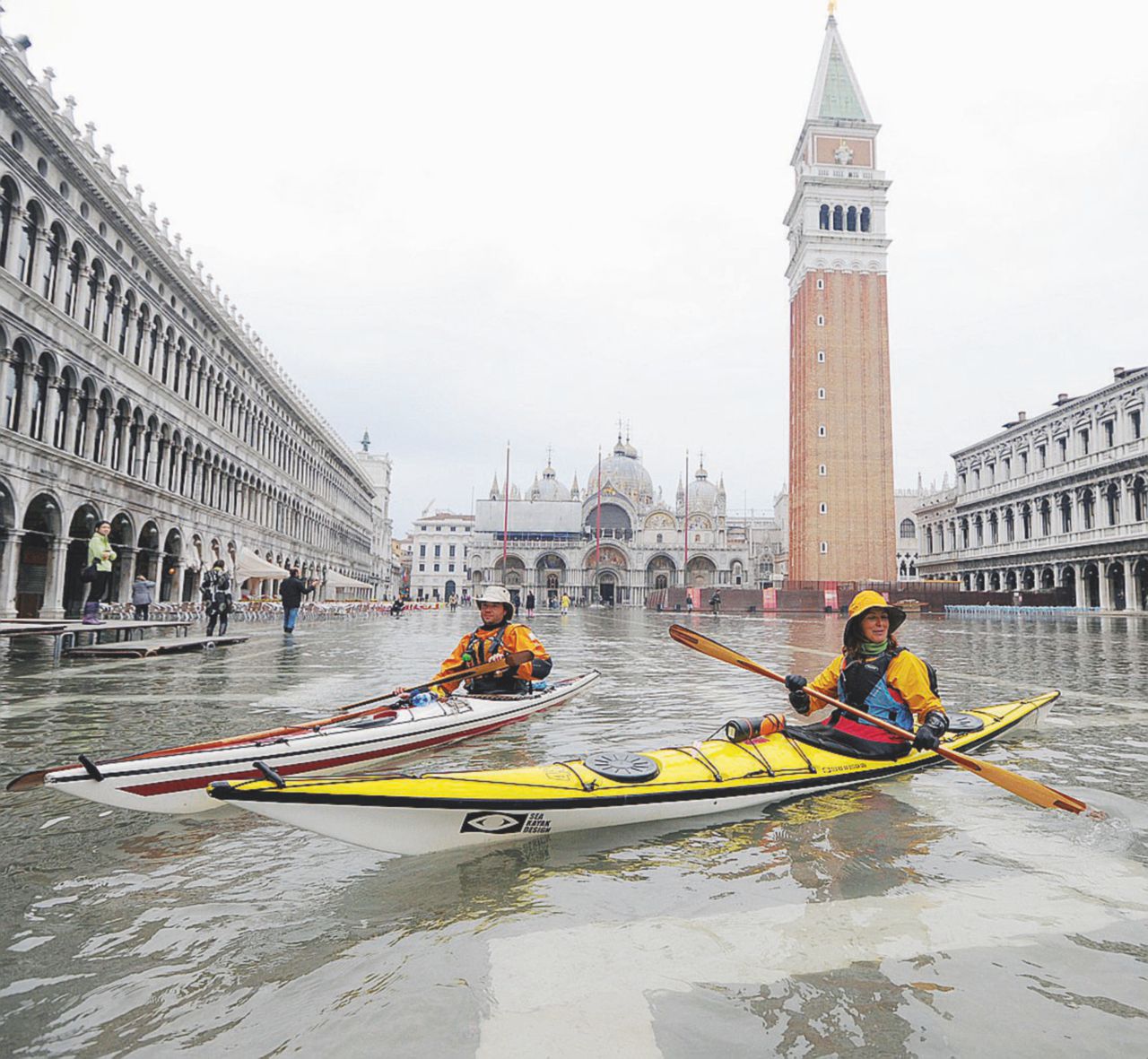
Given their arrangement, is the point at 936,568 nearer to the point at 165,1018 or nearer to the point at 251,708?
the point at 251,708

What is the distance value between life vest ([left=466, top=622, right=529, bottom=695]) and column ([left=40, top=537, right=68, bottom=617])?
18.4 meters

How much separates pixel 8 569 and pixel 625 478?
266 ft

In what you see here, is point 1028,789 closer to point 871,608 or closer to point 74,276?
point 871,608

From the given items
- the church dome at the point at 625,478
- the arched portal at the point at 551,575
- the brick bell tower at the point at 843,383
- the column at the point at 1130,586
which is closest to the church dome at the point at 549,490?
the church dome at the point at 625,478

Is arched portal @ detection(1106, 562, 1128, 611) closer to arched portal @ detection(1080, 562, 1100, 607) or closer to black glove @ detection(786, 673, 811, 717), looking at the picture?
arched portal @ detection(1080, 562, 1100, 607)

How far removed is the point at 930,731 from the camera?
512 centimetres

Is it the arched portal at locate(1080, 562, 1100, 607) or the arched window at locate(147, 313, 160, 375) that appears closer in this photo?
the arched window at locate(147, 313, 160, 375)

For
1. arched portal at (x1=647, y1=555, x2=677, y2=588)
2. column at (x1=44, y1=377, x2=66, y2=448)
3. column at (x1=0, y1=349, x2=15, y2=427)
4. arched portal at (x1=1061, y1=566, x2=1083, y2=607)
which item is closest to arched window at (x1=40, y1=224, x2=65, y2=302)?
column at (x1=44, y1=377, x2=66, y2=448)

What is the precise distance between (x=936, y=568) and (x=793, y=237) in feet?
101

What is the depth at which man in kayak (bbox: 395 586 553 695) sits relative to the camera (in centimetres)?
741

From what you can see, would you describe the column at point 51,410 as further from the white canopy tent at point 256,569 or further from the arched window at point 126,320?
the white canopy tent at point 256,569

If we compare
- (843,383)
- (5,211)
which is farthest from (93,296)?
(843,383)

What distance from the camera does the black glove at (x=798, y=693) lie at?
5.61 meters

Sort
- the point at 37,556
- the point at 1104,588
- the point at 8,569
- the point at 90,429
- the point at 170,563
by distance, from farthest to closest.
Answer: the point at 1104,588, the point at 170,563, the point at 90,429, the point at 37,556, the point at 8,569
